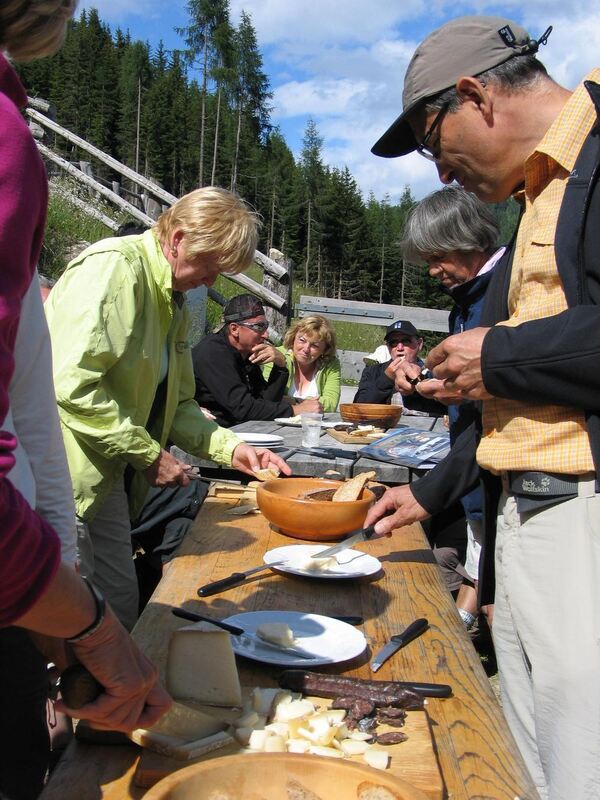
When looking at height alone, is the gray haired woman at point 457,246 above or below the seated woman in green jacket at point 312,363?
above

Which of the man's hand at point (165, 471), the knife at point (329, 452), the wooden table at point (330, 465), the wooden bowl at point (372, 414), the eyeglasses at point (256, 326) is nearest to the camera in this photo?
the man's hand at point (165, 471)

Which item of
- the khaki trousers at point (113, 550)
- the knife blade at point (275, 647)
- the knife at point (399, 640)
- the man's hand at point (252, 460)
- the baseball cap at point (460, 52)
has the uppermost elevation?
the baseball cap at point (460, 52)

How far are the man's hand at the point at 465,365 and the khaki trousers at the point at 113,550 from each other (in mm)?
1578

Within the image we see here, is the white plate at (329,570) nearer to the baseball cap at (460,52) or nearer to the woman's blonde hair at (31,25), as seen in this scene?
the baseball cap at (460,52)

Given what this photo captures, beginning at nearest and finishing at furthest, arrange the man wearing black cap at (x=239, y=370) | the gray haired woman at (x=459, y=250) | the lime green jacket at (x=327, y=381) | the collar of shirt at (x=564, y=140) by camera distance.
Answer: the collar of shirt at (x=564, y=140) → the gray haired woman at (x=459, y=250) → the man wearing black cap at (x=239, y=370) → the lime green jacket at (x=327, y=381)

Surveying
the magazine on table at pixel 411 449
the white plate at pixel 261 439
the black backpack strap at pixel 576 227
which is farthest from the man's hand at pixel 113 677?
the white plate at pixel 261 439

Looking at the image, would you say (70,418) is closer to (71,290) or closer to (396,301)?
(71,290)

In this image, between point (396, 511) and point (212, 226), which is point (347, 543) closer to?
point (396, 511)

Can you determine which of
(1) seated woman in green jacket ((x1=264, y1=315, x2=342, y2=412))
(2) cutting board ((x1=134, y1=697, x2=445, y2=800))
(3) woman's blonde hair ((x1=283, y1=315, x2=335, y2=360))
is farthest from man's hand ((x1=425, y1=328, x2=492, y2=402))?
(3) woman's blonde hair ((x1=283, y1=315, x2=335, y2=360))

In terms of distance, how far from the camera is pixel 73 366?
7.76 ft

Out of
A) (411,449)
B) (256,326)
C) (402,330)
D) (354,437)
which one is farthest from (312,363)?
(411,449)

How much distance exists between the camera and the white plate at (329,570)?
5.97ft

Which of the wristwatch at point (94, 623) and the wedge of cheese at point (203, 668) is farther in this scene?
the wedge of cheese at point (203, 668)

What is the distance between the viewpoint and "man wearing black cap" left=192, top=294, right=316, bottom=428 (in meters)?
5.57
